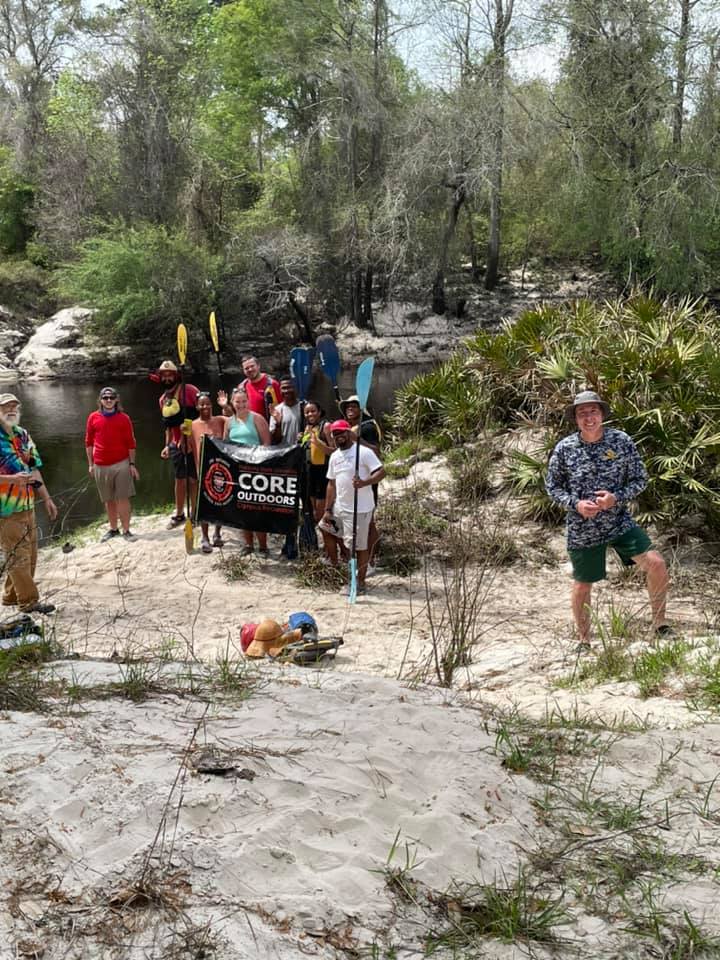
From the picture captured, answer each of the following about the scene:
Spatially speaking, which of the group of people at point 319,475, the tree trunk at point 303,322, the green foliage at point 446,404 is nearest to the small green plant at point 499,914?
the group of people at point 319,475

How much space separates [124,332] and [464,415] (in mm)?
23953

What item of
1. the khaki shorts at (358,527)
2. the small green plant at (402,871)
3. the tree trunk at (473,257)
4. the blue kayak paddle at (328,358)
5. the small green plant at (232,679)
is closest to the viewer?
the small green plant at (402,871)

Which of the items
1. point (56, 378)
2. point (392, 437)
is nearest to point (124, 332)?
point (56, 378)

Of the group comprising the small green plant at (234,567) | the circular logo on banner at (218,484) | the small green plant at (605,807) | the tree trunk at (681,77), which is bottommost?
the small green plant at (234,567)

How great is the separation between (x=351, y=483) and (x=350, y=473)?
0.10 meters

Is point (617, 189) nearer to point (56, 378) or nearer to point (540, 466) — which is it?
point (56, 378)

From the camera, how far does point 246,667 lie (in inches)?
204

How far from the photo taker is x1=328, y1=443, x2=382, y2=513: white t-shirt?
8.59m

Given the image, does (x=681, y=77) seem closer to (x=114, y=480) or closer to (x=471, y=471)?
(x=471, y=471)

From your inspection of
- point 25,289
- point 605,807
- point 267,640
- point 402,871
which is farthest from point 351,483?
point 25,289

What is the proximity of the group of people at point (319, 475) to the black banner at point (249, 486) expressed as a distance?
0.19m

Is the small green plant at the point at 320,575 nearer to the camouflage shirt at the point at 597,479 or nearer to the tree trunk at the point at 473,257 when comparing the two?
the camouflage shirt at the point at 597,479

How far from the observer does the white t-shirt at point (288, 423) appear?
10180 millimetres

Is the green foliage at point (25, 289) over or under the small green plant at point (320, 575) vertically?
over
